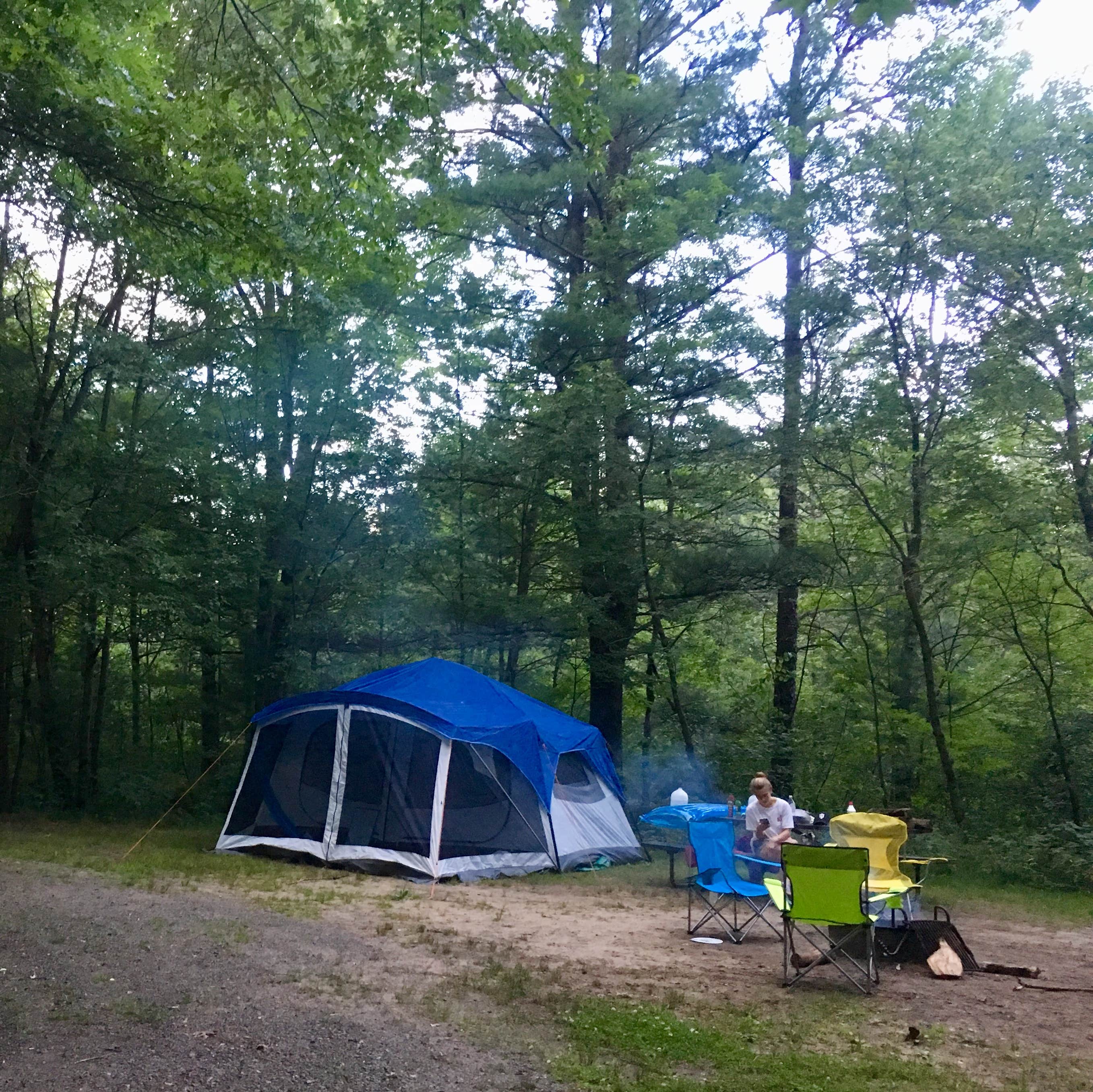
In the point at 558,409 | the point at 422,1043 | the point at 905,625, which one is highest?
the point at 558,409

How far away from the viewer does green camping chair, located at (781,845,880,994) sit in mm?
4551

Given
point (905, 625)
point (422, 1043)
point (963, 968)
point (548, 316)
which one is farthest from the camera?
point (905, 625)

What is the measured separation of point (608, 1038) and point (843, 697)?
853 cm

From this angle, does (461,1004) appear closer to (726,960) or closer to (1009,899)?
(726,960)

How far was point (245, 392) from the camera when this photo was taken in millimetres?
11773

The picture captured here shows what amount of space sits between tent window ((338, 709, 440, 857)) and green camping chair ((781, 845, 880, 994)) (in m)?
3.76

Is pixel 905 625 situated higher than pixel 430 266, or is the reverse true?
pixel 430 266

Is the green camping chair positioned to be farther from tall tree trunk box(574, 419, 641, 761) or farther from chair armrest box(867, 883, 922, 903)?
tall tree trunk box(574, 419, 641, 761)

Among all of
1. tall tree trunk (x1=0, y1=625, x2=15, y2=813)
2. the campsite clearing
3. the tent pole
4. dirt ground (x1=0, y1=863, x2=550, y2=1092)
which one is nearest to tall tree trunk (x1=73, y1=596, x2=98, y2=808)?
tall tree trunk (x1=0, y1=625, x2=15, y2=813)

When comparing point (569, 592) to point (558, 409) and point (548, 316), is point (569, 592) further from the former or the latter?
point (548, 316)

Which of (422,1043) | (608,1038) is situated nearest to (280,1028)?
(422,1043)

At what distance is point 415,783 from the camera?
25.8 ft

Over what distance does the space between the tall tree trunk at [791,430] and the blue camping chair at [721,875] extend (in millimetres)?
4658

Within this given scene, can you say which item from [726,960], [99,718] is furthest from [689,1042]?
[99,718]
